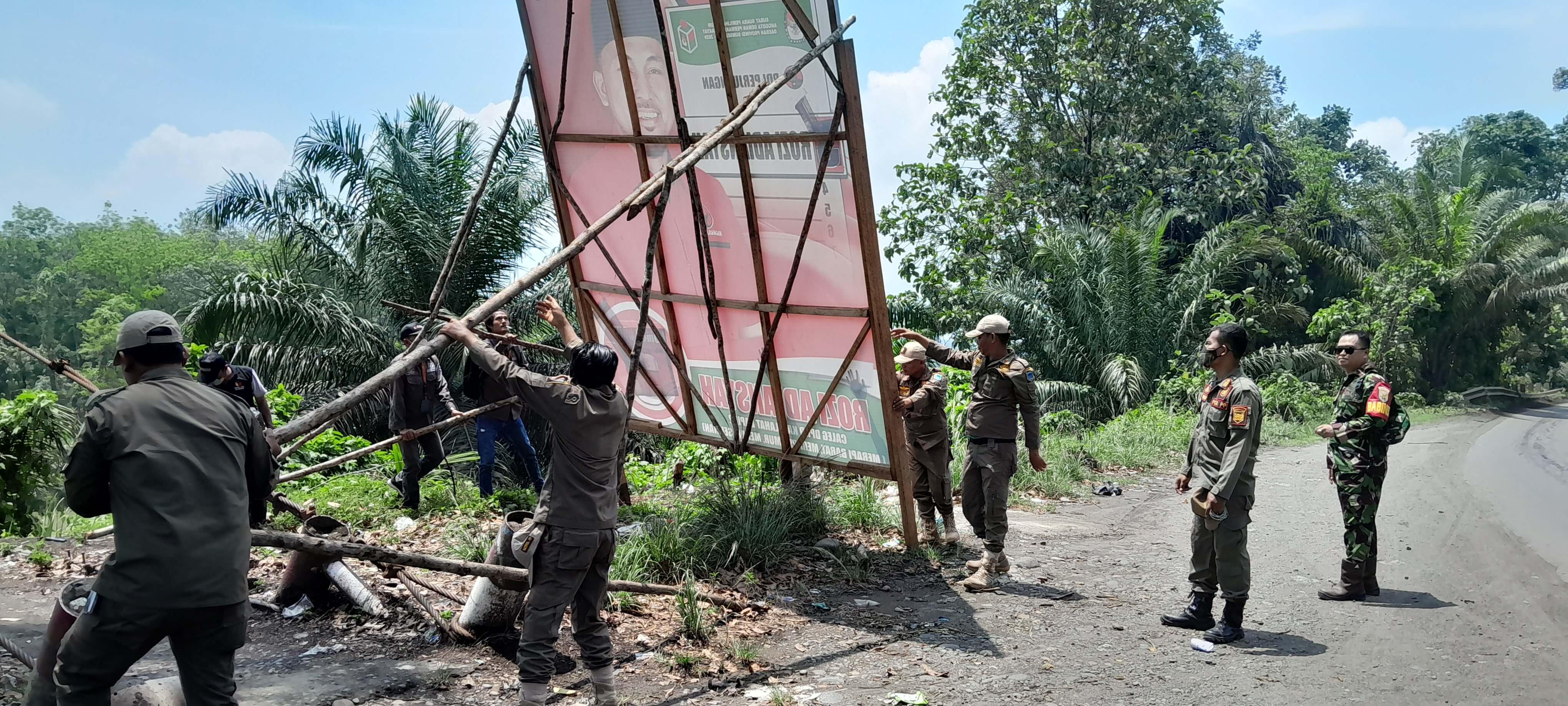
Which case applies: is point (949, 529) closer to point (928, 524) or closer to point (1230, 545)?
point (928, 524)

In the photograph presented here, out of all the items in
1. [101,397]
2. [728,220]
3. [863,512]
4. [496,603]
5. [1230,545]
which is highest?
[728,220]

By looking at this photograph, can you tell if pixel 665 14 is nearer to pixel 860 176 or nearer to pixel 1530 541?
pixel 860 176

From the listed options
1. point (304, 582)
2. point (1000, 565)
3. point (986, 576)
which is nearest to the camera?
point (304, 582)

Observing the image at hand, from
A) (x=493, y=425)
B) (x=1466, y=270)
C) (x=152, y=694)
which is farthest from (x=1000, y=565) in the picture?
(x=1466, y=270)

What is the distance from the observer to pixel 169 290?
4781 centimetres

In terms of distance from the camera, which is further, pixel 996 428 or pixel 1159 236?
pixel 1159 236

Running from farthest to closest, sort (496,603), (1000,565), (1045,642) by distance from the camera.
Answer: (1000,565) → (1045,642) → (496,603)

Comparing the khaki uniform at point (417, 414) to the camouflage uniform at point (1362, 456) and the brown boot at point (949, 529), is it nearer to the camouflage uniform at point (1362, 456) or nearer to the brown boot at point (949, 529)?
the brown boot at point (949, 529)

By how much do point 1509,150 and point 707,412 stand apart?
4440 cm

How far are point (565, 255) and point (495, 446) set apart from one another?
4.48m

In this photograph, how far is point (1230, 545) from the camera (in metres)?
6.10

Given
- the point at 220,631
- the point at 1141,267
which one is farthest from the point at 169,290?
the point at 220,631

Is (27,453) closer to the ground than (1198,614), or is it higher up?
higher up

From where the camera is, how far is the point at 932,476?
840 centimetres
